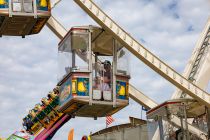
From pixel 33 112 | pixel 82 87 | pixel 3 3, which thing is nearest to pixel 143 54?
pixel 82 87

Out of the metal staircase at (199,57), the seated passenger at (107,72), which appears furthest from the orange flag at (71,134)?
the seated passenger at (107,72)

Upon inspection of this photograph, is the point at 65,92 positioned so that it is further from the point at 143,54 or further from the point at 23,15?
the point at 23,15

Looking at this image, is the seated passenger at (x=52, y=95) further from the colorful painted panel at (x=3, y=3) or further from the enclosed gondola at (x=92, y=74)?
the colorful painted panel at (x=3, y=3)

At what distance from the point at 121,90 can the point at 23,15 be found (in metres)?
3.92

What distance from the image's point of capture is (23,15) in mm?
15922

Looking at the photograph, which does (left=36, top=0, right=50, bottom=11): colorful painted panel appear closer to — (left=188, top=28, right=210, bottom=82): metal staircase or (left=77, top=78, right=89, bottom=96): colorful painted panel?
(left=77, top=78, right=89, bottom=96): colorful painted panel

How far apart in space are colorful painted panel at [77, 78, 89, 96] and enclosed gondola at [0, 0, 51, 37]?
6.49 feet

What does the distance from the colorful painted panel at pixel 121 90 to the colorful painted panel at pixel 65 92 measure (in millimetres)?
1469

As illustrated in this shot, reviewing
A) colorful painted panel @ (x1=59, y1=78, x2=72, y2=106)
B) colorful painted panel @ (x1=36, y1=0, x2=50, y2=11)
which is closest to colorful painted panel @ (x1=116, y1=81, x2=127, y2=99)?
colorful painted panel @ (x1=59, y1=78, x2=72, y2=106)

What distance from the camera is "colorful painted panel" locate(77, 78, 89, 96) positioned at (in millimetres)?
17062

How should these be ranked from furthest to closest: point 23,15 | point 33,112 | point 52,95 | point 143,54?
point 33,112 < point 52,95 < point 143,54 < point 23,15

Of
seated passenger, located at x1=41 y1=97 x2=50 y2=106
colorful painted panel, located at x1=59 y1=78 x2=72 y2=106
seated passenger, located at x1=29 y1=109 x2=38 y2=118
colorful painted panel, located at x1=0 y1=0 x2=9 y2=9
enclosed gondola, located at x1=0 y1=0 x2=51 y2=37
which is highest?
colorful painted panel, located at x1=0 y1=0 x2=9 y2=9

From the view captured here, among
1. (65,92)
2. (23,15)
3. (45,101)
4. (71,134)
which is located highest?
(23,15)

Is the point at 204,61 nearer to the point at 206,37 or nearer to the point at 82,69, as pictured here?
the point at 206,37
